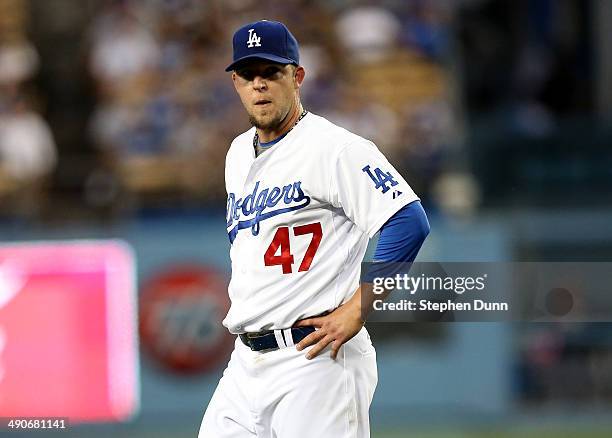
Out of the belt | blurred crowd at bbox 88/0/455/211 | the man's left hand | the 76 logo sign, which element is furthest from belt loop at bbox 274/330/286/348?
blurred crowd at bbox 88/0/455/211

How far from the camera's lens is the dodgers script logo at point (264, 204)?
4.26 metres

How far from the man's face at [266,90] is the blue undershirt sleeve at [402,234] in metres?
0.56

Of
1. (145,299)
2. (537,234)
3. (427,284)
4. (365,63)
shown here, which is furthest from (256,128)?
(365,63)

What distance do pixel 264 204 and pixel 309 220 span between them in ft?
0.58

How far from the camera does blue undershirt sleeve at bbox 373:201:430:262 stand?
411cm

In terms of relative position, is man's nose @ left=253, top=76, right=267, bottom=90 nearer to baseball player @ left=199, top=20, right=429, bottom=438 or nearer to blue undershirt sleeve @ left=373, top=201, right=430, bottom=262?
baseball player @ left=199, top=20, right=429, bottom=438

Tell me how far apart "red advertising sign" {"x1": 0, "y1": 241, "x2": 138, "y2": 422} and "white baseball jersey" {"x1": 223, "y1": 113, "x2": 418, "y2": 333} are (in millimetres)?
3111

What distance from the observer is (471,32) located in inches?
442

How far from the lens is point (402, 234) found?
162 inches

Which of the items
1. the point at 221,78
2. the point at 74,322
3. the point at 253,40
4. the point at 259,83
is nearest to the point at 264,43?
the point at 253,40

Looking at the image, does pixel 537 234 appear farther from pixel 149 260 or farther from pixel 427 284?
pixel 427 284

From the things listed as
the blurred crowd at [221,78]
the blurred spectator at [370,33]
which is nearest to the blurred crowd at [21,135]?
the blurred crowd at [221,78]

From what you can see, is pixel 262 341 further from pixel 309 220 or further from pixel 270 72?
pixel 270 72

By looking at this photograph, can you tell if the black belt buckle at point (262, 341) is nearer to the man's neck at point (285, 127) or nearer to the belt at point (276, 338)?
the belt at point (276, 338)
